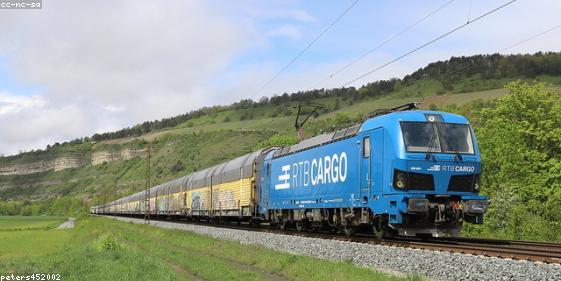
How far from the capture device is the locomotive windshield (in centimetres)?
1944

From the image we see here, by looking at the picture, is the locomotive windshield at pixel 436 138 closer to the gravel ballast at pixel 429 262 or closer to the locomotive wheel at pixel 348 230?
the gravel ballast at pixel 429 262

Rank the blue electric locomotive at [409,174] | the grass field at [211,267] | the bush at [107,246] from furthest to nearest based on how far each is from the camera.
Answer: the bush at [107,246]
the blue electric locomotive at [409,174]
the grass field at [211,267]

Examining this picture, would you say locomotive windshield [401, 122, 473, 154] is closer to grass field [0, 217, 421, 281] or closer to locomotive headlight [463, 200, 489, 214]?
locomotive headlight [463, 200, 489, 214]

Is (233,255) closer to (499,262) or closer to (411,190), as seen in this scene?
(411,190)

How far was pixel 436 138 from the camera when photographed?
1970cm

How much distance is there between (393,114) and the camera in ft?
66.2

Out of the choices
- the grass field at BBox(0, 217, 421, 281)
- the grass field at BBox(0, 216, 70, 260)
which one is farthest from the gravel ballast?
the grass field at BBox(0, 216, 70, 260)

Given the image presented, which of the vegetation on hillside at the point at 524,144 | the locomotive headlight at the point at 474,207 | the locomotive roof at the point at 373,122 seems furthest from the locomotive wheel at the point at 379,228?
the vegetation on hillside at the point at 524,144

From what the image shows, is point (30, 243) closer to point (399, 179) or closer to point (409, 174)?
point (399, 179)

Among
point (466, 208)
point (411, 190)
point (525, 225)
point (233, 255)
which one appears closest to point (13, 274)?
point (233, 255)

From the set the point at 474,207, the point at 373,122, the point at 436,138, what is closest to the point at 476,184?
the point at 474,207

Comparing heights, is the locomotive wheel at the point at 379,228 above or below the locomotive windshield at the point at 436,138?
below

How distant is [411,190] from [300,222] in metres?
10.9

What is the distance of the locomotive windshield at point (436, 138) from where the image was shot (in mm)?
19438
